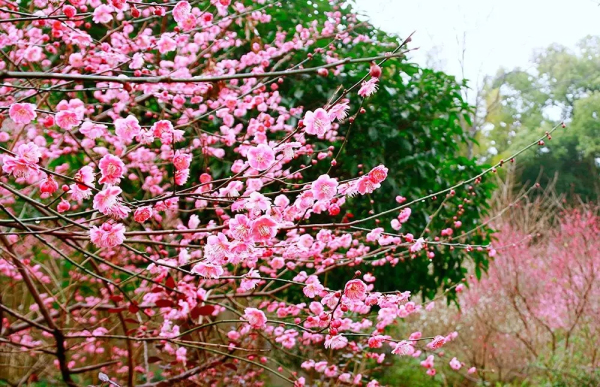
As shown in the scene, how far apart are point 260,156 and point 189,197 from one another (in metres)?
0.22

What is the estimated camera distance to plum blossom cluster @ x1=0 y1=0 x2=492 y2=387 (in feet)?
3.96

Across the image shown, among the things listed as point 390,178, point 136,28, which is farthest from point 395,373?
point 136,28

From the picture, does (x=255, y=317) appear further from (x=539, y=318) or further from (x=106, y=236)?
(x=539, y=318)

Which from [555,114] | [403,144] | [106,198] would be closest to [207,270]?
[106,198]

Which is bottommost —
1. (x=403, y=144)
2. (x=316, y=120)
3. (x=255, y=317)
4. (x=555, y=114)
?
(x=255, y=317)

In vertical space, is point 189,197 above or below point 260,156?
below

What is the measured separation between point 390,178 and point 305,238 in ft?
5.31

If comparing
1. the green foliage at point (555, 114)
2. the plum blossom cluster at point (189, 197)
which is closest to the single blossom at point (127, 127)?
the plum blossom cluster at point (189, 197)

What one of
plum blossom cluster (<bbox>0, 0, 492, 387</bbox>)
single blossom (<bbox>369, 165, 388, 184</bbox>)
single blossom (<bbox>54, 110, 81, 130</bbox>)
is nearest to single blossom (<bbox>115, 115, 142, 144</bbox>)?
plum blossom cluster (<bbox>0, 0, 492, 387</bbox>)

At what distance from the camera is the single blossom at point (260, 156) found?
122 centimetres

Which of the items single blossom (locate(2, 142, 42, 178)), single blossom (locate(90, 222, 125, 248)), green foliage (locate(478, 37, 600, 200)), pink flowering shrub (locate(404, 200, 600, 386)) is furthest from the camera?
green foliage (locate(478, 37, 600, 200))

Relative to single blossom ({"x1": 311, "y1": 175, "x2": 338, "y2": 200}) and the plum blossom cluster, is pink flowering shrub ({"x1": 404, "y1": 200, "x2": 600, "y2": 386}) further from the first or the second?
single blossom ({"x1": 311, "y1": 175, "x2": 338, "y2": 200})

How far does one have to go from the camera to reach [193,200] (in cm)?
268

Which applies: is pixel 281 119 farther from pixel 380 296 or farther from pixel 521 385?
pixel 521 385
